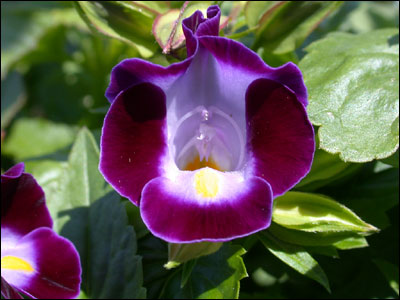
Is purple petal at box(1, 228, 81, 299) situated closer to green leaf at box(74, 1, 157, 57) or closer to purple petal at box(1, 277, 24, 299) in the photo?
purple petal at box(1, 277, 24, 299)

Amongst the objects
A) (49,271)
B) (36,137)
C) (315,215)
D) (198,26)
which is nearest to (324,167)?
(315,215)

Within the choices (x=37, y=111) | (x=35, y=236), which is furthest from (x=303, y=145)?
(x=37, y=111)

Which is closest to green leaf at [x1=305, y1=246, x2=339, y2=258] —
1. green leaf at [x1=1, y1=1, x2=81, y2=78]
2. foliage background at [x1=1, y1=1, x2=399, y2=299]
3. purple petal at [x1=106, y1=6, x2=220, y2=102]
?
foliage background at [x1=1, y1=1, x2=399, y2=299]

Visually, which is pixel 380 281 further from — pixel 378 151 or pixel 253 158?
pixel 253 158

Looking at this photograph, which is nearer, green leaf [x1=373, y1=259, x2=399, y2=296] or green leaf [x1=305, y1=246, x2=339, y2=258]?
green leaf [x1=305, y1=246, x2=339, y2=258]

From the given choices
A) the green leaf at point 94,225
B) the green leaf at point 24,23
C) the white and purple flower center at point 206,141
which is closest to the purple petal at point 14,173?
the green leaf at point 94,225

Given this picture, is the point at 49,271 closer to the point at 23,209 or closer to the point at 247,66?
the point at 23,209
